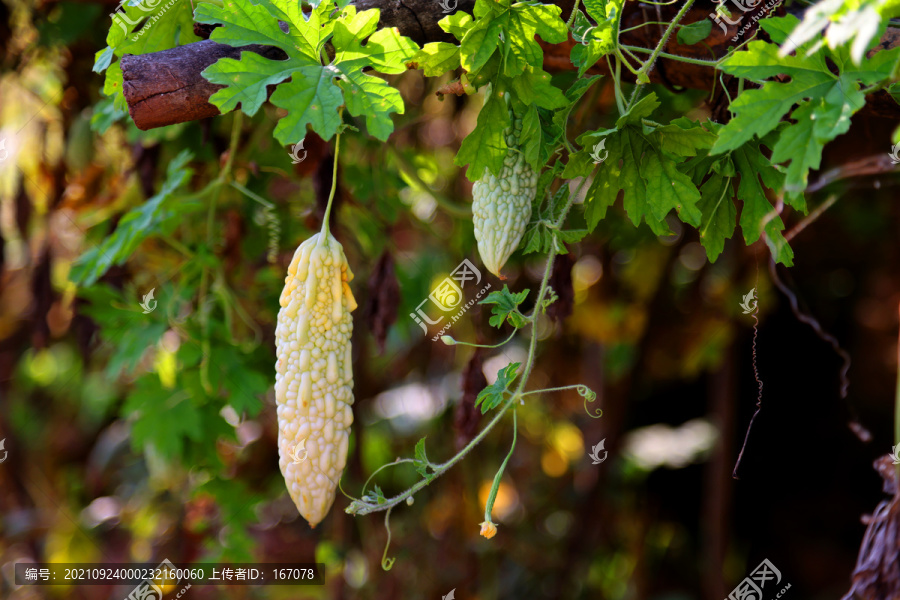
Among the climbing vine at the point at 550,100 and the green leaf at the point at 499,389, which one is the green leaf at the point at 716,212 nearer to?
the climbing vine at the point at 550,100

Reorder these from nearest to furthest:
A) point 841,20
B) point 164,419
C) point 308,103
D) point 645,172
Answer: point 841,20, point 308,103, point 645,172, point 164,419

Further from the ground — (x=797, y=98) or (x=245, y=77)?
(x=245, y=77)

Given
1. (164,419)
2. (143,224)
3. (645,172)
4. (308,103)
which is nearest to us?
(308,103)

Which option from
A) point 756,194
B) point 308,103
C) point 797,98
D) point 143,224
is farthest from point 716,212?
point 143,224

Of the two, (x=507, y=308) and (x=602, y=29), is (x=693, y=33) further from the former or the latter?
(x=507, y=308)

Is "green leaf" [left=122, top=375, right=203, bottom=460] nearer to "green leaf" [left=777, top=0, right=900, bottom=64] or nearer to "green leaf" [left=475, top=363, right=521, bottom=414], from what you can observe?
"green leaf" [left=475, top=363, right=521, bottom=414]

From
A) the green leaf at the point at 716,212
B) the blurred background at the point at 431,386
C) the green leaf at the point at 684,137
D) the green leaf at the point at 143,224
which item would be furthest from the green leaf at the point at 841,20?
the green leaf at the point at 143,224
